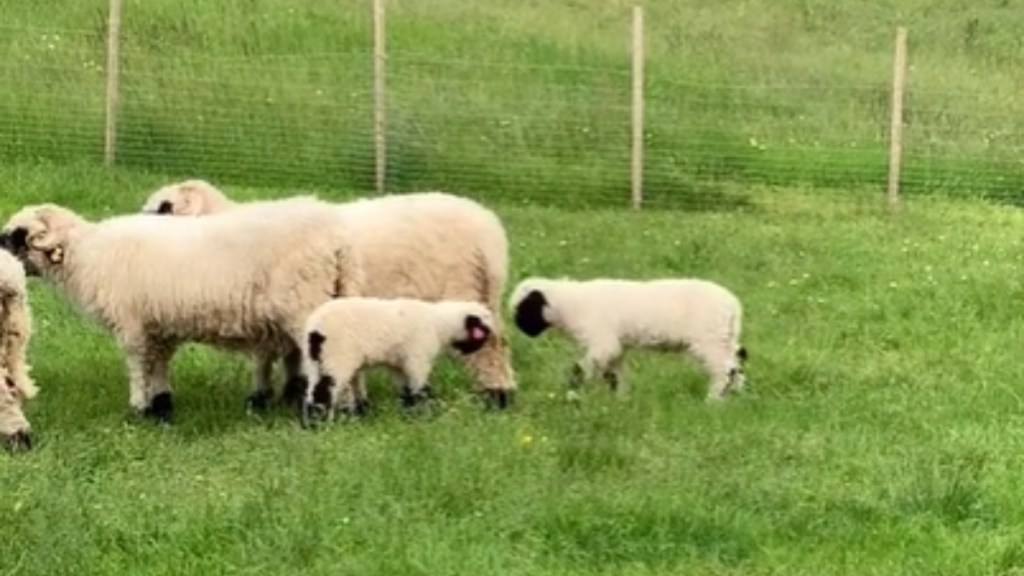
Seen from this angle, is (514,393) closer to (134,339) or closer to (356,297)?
(356,297)

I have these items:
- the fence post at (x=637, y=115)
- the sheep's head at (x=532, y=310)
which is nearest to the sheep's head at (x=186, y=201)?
the sheep's head at (x=532, y=310)

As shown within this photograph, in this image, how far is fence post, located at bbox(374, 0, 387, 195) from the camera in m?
19.5

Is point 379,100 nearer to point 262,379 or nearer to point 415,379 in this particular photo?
point 262,379

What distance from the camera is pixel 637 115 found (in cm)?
1950

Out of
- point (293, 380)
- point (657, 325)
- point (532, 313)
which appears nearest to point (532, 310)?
point (532, 313)

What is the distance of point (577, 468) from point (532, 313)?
2.72 meters

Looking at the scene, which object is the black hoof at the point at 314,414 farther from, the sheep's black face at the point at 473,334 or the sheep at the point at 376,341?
the sheep's black face at the point at 473,334

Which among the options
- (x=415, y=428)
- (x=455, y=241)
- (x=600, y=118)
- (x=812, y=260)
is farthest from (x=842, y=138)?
(x=415, y=428)

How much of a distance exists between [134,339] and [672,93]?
12153 mm

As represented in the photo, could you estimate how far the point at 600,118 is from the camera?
20.7m

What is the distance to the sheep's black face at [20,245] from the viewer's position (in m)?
10.7

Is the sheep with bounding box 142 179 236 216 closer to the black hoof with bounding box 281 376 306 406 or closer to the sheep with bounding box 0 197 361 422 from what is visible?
the sheep with bounding box 0 197 361 422

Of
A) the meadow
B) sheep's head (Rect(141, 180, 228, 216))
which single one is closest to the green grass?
the meadow

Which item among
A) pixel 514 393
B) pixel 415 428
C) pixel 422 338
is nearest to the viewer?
pixel 415 428
